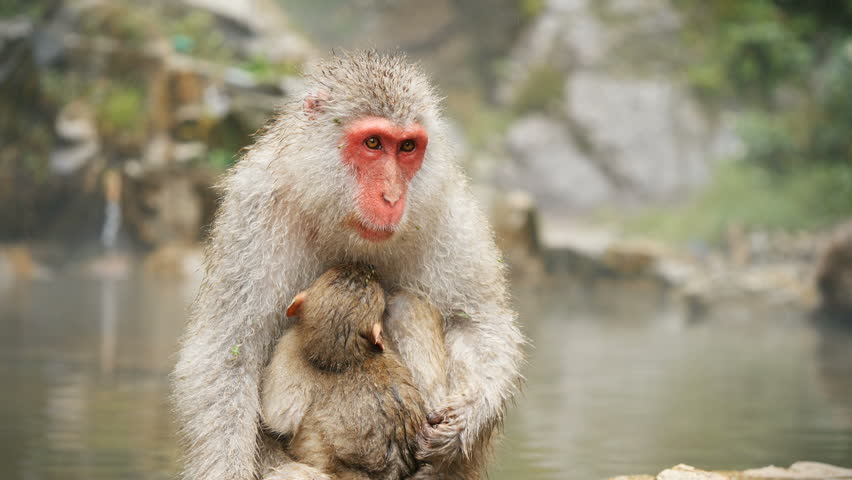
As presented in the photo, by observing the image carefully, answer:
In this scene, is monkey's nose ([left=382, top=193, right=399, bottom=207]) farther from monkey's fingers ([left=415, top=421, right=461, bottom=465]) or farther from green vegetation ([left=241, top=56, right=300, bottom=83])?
green vegetation ([left=241, top=56, right=300, bottom=83])

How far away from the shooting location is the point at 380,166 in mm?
3244

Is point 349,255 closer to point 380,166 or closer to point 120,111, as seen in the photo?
point 380,166

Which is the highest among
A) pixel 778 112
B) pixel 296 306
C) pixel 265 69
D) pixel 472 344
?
pixel 265 69

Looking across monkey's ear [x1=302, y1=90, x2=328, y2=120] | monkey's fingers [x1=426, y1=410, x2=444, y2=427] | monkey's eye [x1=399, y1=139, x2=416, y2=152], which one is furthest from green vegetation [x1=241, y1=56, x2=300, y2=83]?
monkey's fingers [x1=426, y1=410, x2=444, y2=427]

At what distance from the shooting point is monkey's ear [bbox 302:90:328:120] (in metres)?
3.42

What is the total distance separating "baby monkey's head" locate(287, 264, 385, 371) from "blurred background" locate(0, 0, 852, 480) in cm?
246

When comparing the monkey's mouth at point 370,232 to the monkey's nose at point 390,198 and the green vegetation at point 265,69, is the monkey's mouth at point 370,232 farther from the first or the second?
the green vegetation at point 265,69

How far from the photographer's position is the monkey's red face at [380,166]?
321 centimetres

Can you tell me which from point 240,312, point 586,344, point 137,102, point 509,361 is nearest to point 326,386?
point 240,312

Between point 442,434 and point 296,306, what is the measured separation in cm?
70

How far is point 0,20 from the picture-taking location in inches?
865

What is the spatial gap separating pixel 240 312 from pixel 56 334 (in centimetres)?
878

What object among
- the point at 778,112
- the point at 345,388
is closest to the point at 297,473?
the point at 345,388

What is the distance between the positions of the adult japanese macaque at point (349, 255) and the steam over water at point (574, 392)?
1.55 meters
